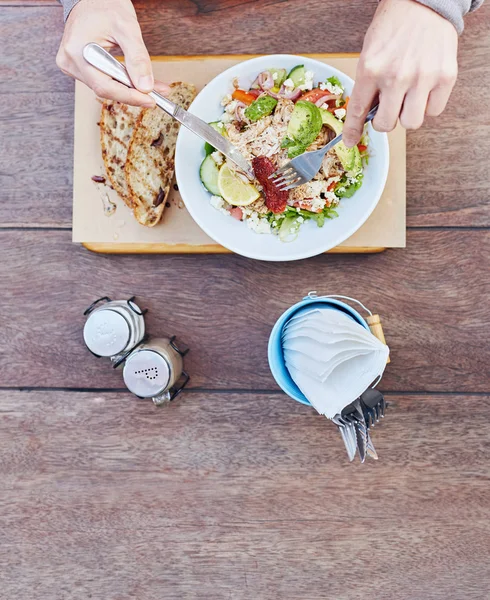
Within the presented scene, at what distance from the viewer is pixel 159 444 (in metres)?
1.71

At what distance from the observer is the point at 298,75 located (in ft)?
4.90

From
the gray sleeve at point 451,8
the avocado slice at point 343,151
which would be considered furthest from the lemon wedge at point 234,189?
the gray sleeve at point 451,8

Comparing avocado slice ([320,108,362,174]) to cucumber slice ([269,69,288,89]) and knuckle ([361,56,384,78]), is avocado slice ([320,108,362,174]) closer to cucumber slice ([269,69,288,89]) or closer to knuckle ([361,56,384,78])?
cucumber slice ([269,69,288,89])

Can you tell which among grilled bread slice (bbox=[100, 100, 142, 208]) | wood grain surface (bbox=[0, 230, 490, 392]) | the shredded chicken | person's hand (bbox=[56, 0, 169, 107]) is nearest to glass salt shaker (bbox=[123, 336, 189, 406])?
wood grain surface (bbox=[0, 230, 490, 392])

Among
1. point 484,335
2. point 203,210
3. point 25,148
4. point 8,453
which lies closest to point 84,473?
point 8,453

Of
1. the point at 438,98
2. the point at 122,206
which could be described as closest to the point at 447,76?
the point at 438,98

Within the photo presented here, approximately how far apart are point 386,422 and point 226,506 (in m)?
0.56

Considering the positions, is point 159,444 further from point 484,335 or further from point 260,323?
point 484,335

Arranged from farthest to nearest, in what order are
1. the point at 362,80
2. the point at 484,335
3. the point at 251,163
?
the point at 484,335 < the point at 251,163 < the point at 362,80

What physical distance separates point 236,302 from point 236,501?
0.62 meters

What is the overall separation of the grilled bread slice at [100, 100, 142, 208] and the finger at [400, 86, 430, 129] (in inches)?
32.0

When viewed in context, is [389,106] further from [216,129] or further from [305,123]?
[216,129]

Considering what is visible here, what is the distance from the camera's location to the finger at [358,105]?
1109 mm

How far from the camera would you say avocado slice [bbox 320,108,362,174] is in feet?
4.71
